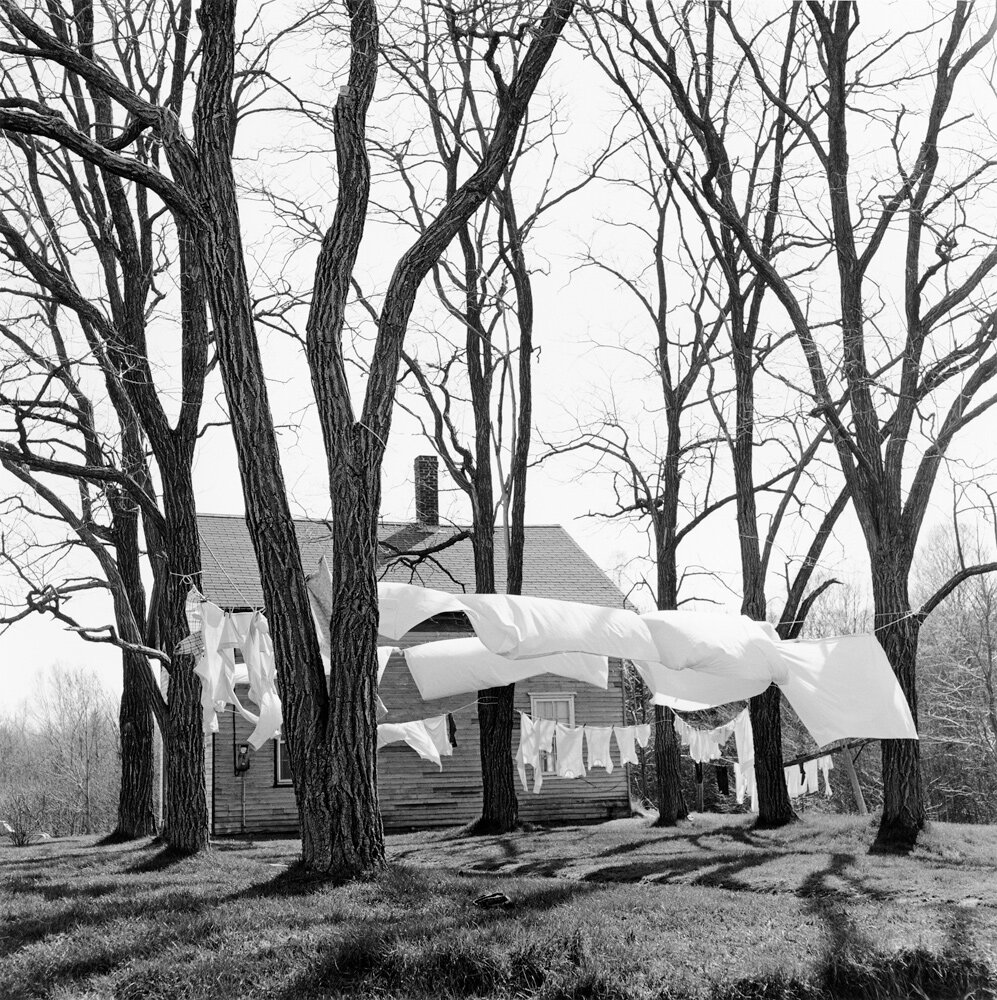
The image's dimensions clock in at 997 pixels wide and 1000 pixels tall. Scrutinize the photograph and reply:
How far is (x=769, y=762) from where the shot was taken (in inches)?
569

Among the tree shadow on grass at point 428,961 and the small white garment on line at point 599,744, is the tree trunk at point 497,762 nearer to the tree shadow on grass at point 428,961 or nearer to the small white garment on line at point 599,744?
the small white garment on line at point 599,744

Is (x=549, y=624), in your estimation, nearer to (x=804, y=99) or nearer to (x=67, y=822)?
(x=804, y=99)

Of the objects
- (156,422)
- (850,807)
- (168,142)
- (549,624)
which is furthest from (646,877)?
(850,807)

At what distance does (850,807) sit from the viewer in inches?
1259

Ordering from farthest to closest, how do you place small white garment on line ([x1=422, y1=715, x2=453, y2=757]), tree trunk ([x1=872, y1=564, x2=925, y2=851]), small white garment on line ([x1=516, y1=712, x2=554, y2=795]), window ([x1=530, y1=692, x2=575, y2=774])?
window ([x1=530, y1=692, x2=575, y2=774]) → small white garment on line ([x1=516, y1=712, x2=554, y2=795]) → small white garment on line ([x1=422, y1=715, x2=453, y2=757]) → tree trunk ([x1=872, y1=564, x2=925, y2=851])

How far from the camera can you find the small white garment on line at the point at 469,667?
→ 508 inches

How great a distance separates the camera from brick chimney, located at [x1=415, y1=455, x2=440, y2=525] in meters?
24.7

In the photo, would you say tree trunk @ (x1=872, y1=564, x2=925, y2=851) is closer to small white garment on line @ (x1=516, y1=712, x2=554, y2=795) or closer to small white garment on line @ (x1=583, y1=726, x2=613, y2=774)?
small white garment on line @ (x1=583, y1=726, x2=613, y2=774)

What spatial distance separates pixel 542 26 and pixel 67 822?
28.3 metres

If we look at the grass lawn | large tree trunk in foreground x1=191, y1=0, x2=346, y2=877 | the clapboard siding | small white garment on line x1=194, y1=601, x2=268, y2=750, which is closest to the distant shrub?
the clapboard siding

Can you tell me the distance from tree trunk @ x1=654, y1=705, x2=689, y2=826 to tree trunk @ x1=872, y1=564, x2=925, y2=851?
5.37m

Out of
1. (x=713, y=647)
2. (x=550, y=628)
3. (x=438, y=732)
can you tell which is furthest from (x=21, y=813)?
(x=713, y=647)

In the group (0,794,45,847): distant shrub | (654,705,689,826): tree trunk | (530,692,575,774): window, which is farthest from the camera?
(0,794,45,847): distant shrub

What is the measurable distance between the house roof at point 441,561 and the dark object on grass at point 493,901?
1487 cm
